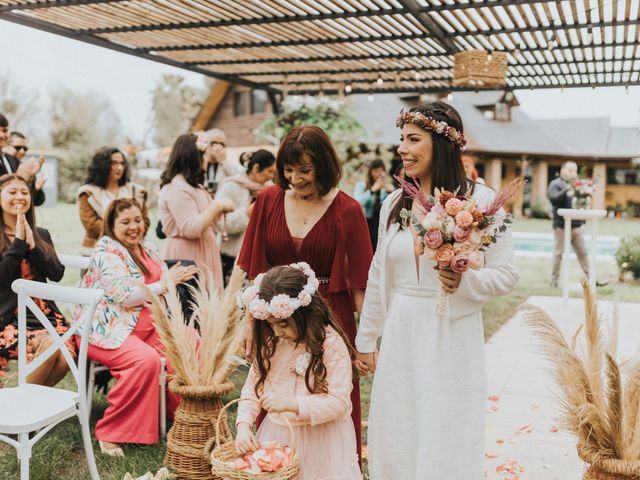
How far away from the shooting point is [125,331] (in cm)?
409

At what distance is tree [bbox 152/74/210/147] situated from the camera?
35.7 meters

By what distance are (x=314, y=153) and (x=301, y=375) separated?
0.98 m

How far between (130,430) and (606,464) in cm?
269

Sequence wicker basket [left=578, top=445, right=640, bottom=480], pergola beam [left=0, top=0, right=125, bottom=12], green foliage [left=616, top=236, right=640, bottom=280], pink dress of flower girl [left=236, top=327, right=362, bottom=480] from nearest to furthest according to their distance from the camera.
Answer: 1. wicker basket [left=578, top=445, right=640, bottom=480]
2. pink dress of flower girl [left=236, top=327, right=362, bottom=480]
3. pergola beam [left=0, top=0, right=125, bottom=12]
4. green foliage [left=616, top=236, right=640, bottom=280]

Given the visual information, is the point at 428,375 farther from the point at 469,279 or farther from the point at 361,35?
the point at 361,35

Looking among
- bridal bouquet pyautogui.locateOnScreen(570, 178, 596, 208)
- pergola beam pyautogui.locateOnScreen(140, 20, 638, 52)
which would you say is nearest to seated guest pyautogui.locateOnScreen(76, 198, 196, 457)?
pergola beam pyautogui.locateOnScreen(140, 20, 638, 52)

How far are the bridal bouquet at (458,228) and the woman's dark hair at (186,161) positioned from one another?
3080mm

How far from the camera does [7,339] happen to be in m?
3.95

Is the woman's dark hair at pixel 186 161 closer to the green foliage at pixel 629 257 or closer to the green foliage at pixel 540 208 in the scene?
the green foliage at pixel 629 257

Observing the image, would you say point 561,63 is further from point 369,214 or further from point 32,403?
point 32,403

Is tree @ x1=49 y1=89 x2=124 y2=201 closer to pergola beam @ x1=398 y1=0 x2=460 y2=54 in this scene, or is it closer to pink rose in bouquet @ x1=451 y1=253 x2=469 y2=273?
pergola beam @ x1=398 y1=0 x2=460 y2=54

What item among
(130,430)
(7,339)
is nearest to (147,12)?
(7,339)

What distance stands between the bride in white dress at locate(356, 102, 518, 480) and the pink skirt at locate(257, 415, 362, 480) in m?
0.12

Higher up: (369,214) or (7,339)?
(369,214)
